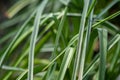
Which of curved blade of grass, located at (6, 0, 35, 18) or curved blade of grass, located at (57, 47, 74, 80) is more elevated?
curved blade of grass, located at (6, 0, 35, 18)

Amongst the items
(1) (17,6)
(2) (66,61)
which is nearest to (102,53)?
(2) (66,61)

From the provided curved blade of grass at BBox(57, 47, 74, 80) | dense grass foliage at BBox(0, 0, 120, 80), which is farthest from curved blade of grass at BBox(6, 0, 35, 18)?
curved blade of grass at BBox(57, 47, 74, 80)

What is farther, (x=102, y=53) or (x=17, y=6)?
(x=17, y=6)

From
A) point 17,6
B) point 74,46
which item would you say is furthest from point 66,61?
point 17,6

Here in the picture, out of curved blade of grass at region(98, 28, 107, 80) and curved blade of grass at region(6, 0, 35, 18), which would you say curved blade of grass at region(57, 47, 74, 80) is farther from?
curved blade of grass at region(6, 0, 35, 18)

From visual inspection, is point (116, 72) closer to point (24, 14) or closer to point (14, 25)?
point (24, 14)

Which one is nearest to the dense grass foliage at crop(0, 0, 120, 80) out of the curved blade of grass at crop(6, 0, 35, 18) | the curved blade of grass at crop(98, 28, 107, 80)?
the curved blade of grass at crop(98, 28, 107, 80)

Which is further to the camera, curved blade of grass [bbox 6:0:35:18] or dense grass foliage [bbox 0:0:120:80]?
curved blade of grass [bbox 6:0:35:18]

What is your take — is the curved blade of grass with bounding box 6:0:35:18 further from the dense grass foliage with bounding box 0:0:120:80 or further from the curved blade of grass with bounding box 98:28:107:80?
the curved blade of grass with bounding box 98:28:107:80

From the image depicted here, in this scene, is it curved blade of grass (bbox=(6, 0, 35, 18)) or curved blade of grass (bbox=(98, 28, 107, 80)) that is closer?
curved blade of grass (bbox=(98, 28, 107, 80))

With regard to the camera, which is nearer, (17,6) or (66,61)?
(66,61)

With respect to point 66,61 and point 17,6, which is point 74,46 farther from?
point 17,6

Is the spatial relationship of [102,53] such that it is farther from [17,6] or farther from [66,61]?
[17,6]
